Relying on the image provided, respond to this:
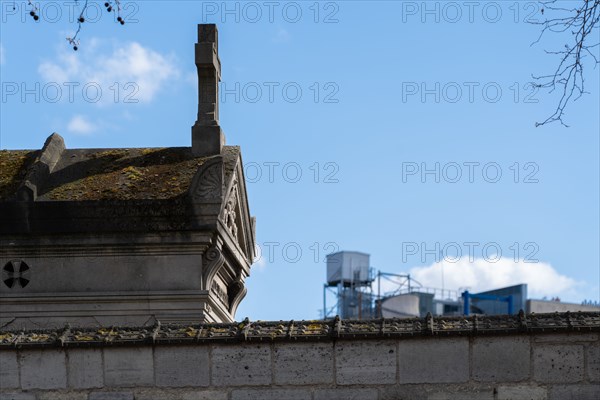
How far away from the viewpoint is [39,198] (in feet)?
58.3

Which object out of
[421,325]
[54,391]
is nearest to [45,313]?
[54,391]

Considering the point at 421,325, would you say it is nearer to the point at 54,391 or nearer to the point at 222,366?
the point at 222,366

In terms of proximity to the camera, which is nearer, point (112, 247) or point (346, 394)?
point (346, 394)

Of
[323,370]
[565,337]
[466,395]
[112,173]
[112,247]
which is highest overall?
[112,173]

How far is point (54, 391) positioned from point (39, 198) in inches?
319

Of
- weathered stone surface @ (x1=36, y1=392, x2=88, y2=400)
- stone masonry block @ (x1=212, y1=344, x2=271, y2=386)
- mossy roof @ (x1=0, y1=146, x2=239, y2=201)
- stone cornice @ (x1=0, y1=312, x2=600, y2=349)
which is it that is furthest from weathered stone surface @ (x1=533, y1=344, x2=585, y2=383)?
mossy roof @ (x1=0, y1=146, x2=239, y2=201)

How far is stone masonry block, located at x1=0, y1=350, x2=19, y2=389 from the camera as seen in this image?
32.9ft

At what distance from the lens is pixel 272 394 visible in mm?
9828

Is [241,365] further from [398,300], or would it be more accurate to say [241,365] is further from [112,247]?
[398,300]

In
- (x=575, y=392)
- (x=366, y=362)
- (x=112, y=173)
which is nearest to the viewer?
(x=575, y=392)

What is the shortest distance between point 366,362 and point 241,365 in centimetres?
93

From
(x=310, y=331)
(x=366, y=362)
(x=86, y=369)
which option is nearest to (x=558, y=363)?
(x=366, y=362)

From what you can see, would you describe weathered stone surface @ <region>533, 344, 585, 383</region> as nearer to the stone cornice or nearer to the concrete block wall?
the concrete block wall

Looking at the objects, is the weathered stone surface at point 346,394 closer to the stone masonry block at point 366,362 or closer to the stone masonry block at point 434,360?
the stone masonry block at point 366,362
